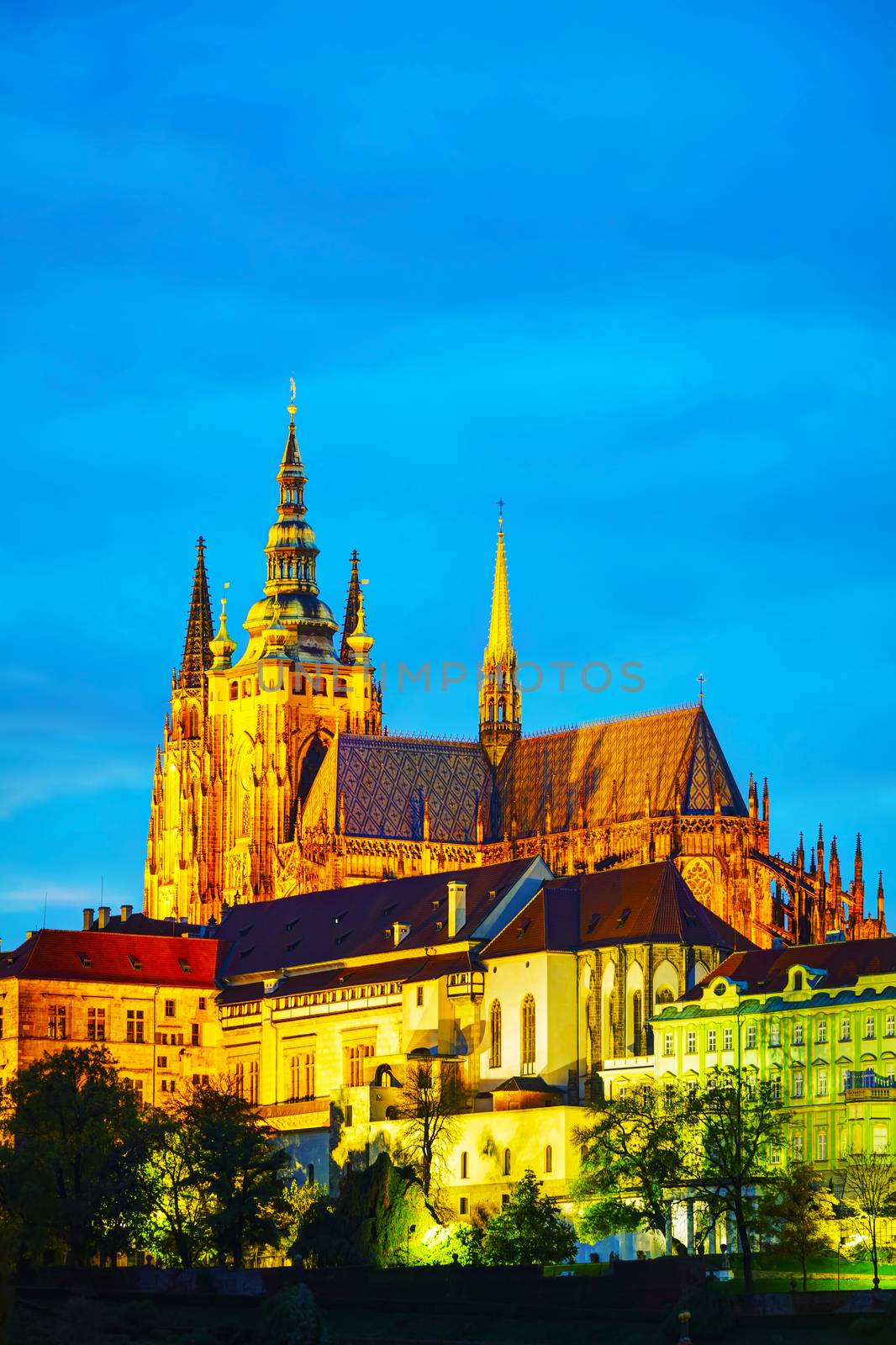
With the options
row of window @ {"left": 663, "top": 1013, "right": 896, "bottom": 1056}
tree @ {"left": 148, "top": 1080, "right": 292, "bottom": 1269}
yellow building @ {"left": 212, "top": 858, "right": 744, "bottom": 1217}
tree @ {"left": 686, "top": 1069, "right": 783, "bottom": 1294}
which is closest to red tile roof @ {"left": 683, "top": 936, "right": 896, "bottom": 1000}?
row of window @ {"left": 663, "top": 1013, "right": 896, "bottom": 1056}

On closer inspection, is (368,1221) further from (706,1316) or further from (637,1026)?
(706,1316)

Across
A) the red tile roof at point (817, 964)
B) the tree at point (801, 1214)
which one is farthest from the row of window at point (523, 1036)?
the tree at point (801, 1214)

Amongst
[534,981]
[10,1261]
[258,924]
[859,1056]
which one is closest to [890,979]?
[859,1056]

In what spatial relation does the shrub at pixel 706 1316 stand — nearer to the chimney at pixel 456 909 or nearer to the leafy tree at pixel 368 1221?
the leafy tree at pixel 368 1221

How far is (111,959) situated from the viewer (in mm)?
189500

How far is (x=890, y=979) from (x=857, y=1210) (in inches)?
536

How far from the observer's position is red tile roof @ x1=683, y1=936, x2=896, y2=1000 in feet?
484

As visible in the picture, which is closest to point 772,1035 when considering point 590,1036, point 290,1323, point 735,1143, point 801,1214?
point 735,1143

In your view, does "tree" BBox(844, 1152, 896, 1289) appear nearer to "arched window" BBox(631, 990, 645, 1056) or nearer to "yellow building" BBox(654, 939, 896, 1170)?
"yellow building" BBox(654, 939, 896, 1170)

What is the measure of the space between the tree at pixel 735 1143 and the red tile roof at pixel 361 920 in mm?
34171

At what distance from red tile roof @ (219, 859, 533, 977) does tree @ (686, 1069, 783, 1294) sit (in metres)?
34.2

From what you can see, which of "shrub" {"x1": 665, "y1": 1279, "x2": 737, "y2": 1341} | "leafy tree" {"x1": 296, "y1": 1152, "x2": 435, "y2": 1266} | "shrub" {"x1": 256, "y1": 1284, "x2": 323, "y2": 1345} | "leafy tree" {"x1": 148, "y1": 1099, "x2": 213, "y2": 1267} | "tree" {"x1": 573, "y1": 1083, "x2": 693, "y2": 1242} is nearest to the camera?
"shrub" {"x1": 665, "y1": 1279, "x2": 737, "y2": 1341}

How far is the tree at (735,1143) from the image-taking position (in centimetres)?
13425

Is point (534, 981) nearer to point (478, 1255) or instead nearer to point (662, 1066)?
point (662, 1066)
